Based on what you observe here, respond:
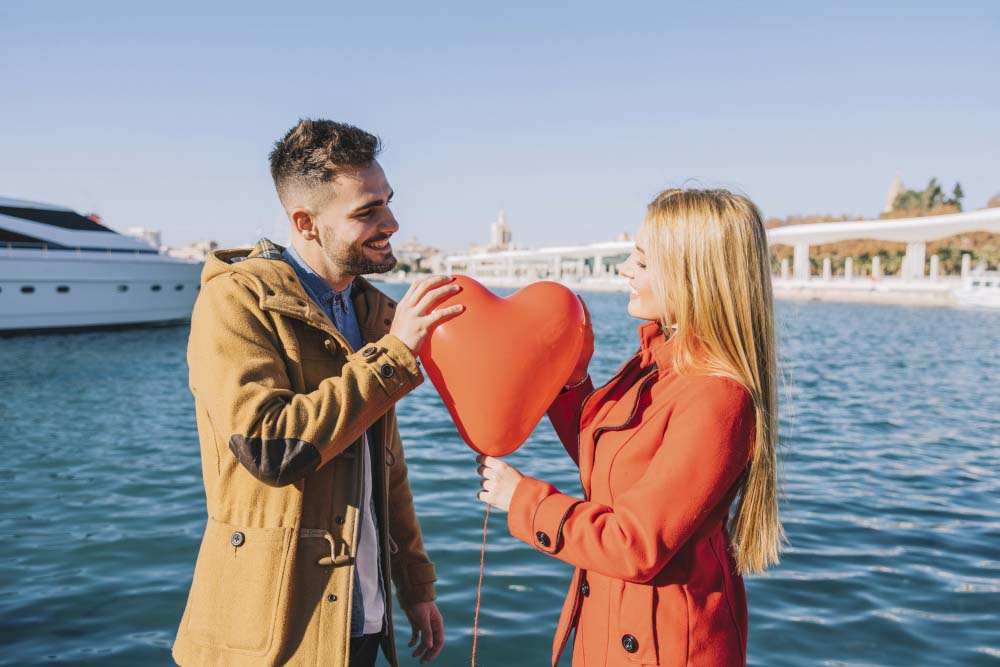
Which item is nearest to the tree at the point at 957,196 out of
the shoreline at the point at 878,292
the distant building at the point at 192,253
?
the shoreline at the point at 878,292

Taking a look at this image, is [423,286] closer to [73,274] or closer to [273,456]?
[273,456]

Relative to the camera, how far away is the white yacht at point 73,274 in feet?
77.5

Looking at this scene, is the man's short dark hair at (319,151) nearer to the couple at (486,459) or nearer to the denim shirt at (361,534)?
the couple at (486,459)

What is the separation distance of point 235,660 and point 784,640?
12.3 feet

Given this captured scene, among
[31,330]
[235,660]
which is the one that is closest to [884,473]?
[235,660]

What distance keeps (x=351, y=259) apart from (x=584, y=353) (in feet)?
2.38

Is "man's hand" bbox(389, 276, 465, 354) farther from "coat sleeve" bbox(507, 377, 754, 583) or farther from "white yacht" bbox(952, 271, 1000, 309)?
"white yacht" bbox(952, 271, 1000, 309)

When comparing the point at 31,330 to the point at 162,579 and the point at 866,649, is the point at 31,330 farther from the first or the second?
the point at 866,649

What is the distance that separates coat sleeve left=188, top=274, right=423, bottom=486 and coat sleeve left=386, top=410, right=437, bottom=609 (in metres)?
0.75

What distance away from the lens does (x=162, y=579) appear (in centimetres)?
537

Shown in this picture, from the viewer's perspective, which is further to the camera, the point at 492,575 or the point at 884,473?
the point at 884,473

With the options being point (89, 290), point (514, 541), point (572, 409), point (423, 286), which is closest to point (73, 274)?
point (89, 290)

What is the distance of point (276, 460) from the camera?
170cm

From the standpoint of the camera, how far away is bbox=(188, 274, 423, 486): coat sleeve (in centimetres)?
171
